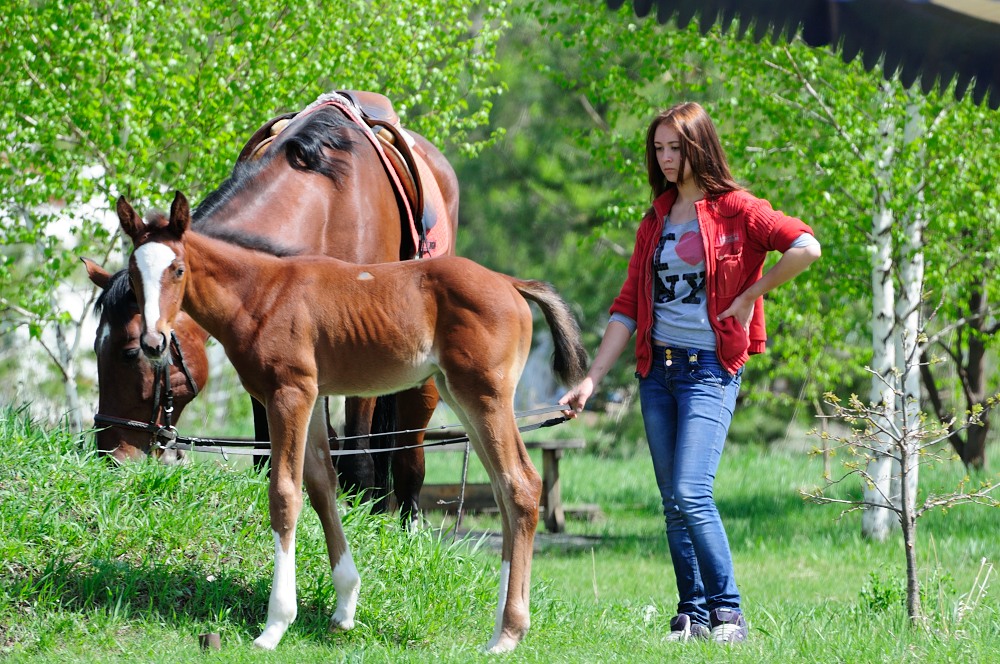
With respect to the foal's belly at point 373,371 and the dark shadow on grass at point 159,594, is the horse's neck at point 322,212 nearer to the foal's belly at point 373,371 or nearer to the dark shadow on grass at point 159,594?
the foal's belly at point 373,371

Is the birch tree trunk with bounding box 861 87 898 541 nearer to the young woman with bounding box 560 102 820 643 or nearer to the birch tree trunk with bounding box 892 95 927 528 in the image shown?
the birch tree trunk with bounding box 892 95 927 528

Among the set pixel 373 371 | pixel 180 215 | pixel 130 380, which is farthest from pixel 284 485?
pixel 130 380

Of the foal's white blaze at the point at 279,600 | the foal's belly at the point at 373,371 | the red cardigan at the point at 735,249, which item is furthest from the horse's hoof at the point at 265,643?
the red cardigan at the point at 735,249

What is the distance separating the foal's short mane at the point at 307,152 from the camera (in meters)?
4.99

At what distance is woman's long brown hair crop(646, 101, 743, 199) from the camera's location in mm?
4297

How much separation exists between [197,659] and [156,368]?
183 centimetres

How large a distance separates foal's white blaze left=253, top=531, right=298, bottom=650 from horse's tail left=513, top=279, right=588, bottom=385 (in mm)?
1253

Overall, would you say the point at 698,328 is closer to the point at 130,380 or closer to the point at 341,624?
the point at 341,624

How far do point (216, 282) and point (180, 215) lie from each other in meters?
0.32

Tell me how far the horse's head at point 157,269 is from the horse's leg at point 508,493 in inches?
41.4

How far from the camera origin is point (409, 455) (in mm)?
6258

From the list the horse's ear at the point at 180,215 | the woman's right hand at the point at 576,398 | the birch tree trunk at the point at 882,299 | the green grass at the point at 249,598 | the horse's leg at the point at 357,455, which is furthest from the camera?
the birch tree trunk at the point at 882,299

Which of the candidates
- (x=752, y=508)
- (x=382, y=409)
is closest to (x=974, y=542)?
(x=752, y=508)

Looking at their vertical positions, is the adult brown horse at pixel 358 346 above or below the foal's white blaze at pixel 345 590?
above
